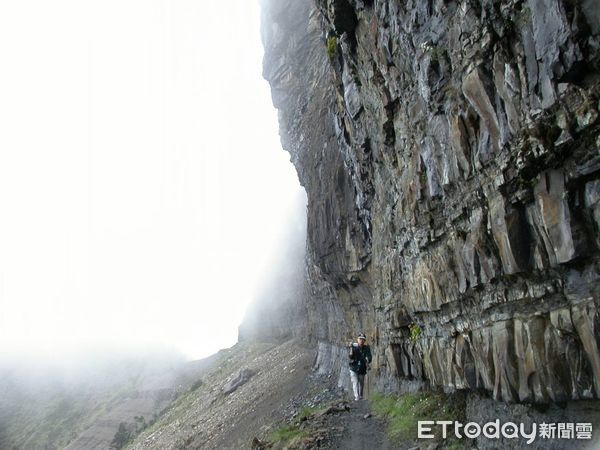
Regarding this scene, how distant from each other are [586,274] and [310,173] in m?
30.5

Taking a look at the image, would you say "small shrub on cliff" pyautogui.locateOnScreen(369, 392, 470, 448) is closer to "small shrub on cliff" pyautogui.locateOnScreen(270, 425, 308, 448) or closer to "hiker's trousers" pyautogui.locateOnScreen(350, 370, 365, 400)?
"small shrub on cliff" pyautogui.locateOnScreen(270, 425, 308, 448)

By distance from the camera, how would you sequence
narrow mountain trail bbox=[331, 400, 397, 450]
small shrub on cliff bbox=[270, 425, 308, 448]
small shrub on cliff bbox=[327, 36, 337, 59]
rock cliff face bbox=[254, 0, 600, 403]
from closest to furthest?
rock cliff face bbox=[254, 0, 600, 403], narrow mountain trail bbox=[331, 400, 397, 450], small shrub on cliff bbox=[270, 425, 308, 448], small shrub on cliff bbox=[327, 36, 337, 59]

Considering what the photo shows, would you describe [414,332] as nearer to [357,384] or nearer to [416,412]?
[416,412]

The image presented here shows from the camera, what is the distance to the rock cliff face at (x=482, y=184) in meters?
6.58

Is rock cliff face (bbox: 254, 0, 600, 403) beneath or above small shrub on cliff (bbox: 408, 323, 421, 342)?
above

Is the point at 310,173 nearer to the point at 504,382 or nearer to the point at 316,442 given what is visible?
the point at 316,442

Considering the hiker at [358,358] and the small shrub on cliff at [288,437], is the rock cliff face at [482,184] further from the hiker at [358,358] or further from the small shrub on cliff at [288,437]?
the small shrub on cliff at [288,437]

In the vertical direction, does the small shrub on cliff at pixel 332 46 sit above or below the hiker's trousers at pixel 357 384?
above

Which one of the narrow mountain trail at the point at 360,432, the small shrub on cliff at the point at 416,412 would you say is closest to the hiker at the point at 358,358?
the narrow mountain trail at the point at 360,432

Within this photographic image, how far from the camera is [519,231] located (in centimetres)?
798

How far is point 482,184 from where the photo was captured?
9141 mm

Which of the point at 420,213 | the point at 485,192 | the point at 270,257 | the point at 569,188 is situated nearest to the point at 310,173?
the point at 420,213

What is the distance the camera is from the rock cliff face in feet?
21.6

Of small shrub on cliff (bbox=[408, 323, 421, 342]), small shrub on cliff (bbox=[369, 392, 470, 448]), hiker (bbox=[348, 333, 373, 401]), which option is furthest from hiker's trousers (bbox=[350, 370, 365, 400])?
small shrub on cliff (bbox=[408, 323, 421, 342])
